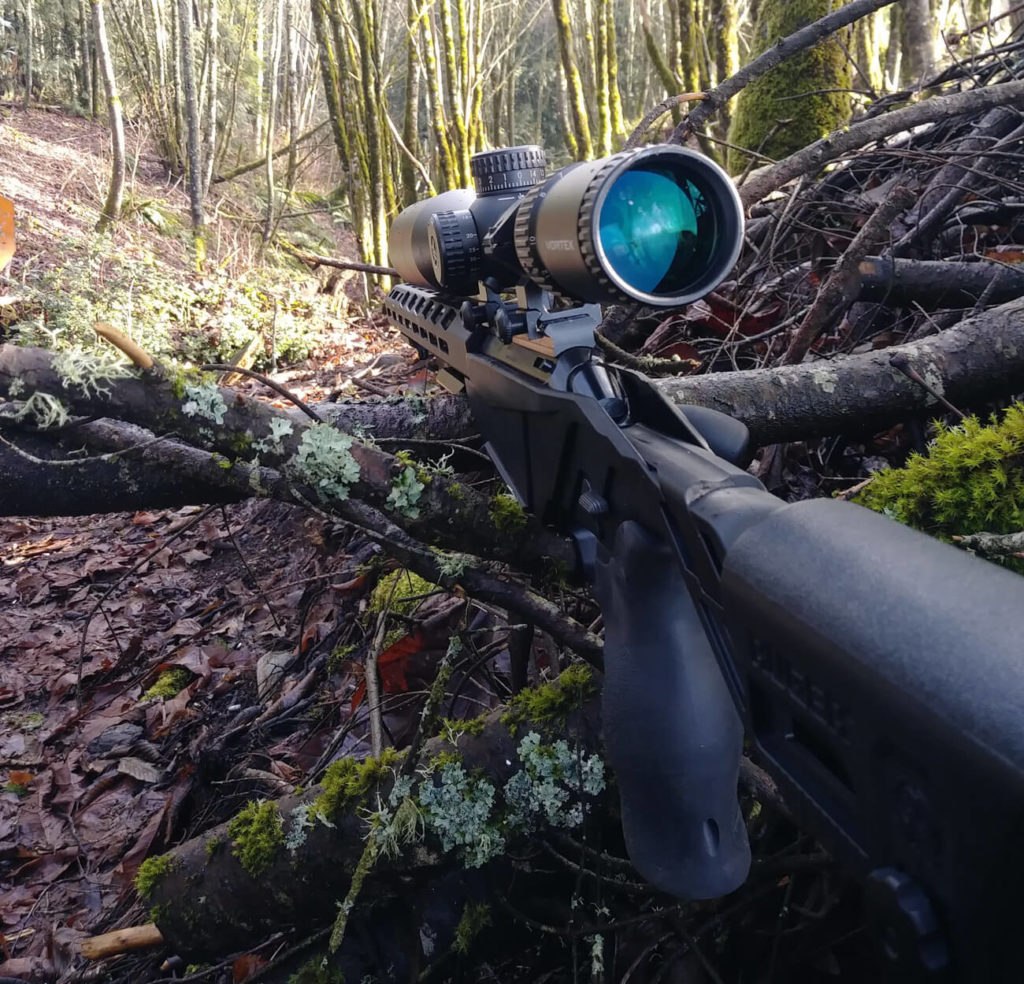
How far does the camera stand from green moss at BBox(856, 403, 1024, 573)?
1499 mm

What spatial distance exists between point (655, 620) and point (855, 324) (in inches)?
77.8

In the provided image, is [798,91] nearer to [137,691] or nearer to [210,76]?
[137,691]

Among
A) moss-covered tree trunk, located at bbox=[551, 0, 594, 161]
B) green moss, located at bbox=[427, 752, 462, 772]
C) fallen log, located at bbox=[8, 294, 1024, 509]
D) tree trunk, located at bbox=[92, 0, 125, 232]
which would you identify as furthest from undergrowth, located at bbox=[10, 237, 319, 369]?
green moss, located at bbox=[427, 752, 462, 772]

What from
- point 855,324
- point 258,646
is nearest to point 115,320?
point 258,646

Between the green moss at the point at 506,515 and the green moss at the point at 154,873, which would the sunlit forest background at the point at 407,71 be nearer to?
the green moss at the point at 506,515

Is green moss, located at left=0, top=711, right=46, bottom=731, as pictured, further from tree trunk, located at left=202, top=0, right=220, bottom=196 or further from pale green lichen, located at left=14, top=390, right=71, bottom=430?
tree trunk, located at left=202, top=0, right=220, bottom=196

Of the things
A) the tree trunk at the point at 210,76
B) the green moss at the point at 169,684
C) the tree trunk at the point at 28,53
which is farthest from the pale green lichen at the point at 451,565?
the tree trunk at the point at 28,53

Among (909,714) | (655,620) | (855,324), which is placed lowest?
(655,620)

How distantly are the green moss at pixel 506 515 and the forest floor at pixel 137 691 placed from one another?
97 centimetres

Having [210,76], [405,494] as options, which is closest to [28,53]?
[210,76]

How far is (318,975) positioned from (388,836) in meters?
0.36

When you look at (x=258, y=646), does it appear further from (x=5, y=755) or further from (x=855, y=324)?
(x=855, y=324)

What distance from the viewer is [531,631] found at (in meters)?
1.89

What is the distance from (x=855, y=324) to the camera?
2.72 m
